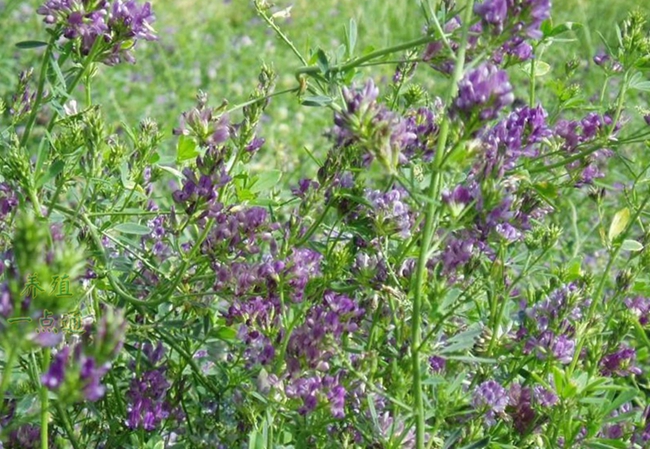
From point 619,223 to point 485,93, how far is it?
2.30 feet

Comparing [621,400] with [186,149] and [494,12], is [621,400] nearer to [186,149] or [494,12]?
[494,12]

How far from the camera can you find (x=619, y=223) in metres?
1.76

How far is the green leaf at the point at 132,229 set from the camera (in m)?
1.71

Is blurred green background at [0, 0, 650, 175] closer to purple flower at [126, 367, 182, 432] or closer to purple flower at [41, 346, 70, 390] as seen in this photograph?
purple flower at [126, 367, 182, 432]

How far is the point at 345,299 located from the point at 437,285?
0.17 metres

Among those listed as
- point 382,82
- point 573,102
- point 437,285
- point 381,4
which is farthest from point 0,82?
point 437,285

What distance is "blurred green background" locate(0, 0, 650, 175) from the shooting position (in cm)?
489

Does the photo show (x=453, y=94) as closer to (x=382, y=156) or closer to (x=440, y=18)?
(x=382, y=156)

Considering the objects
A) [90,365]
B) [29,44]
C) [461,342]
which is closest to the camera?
[90,365]

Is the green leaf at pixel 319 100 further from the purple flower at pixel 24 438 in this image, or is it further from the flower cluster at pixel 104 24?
the purple flower at pixel 24 438

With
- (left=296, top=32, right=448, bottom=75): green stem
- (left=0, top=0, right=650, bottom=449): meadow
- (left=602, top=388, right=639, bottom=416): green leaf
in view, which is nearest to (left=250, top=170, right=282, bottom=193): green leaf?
(left=0, top=0, right=650, bottom=449): meadow

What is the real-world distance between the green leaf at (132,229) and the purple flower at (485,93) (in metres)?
0.73

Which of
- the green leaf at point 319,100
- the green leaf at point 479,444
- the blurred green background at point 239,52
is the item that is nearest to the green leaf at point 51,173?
the green leaf at point 319,100

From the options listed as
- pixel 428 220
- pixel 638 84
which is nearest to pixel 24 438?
pixel 428 220
